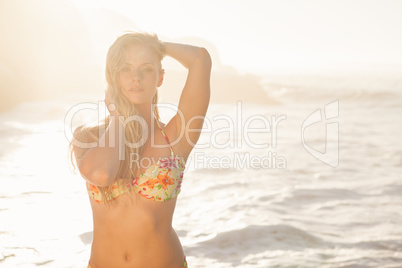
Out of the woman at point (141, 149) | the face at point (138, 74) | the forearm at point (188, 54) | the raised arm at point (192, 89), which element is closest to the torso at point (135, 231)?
Result: the woman at point (141, 149)

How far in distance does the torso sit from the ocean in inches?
18.5

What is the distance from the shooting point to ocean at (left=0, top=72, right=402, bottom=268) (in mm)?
6000

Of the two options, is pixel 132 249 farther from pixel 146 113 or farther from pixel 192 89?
pixel 192 89

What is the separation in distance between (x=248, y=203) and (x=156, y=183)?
6.09m

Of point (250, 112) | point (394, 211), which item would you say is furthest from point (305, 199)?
point (250, 112)

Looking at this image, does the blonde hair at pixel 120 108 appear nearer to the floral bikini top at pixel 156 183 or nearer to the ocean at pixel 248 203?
the floral bikini top at pixel 156 183

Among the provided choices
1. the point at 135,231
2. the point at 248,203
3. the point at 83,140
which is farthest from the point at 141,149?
the point at 248,203

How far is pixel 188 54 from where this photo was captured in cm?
276

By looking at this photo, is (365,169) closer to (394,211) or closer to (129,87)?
(394,211)

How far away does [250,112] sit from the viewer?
97.2 ft

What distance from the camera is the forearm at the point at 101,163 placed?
2.28 m

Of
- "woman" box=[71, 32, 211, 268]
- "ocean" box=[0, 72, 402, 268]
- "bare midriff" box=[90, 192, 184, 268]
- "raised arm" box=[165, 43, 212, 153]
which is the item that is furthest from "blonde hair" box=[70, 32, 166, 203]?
"ocean" box=[0, 72, 402, 268]

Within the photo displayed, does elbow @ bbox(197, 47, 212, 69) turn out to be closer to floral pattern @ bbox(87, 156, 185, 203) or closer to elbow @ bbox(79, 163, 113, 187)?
floral pattern @ bbox(87, 156, 185, 203)

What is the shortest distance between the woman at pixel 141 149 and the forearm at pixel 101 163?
1 cm
